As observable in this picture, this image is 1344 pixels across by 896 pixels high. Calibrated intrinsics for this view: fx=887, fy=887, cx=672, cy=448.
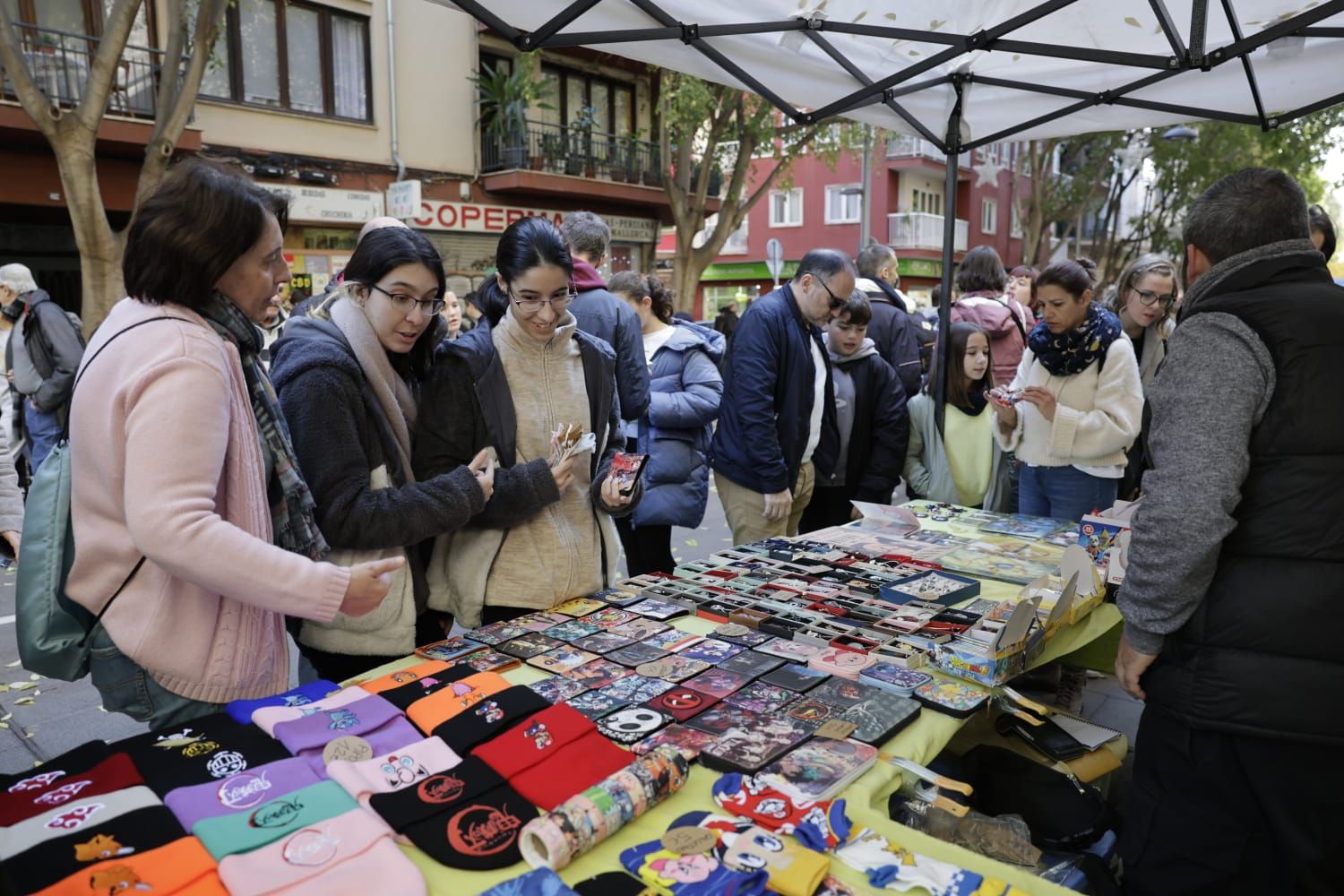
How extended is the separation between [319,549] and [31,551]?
0.50 meters

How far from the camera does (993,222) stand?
28.7m

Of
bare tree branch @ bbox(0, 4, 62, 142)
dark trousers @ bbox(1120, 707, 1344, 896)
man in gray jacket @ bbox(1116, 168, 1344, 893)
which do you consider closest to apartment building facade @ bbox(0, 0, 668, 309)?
bare tree branch @ bbox(0, 4, 62, 142)

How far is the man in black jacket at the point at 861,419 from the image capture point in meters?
4.07

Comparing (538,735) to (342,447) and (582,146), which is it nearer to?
(342,447)

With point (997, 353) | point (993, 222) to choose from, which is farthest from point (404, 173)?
point (993, 222)

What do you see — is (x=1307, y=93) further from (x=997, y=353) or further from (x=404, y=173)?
(x=404, y=173)

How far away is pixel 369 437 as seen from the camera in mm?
2057

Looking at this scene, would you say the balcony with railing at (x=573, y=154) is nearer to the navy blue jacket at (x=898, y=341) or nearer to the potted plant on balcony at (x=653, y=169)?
the potted plant on balcony at (x=653, y=169)

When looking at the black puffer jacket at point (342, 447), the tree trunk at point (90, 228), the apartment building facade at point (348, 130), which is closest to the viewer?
the black puffer jacket at point (342, 447)

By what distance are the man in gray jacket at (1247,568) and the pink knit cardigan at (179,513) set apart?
1.63 metres

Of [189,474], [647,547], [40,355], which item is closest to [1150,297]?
[647,547]

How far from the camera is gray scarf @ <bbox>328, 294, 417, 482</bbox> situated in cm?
206

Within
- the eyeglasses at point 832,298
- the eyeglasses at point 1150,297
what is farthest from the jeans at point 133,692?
the eyeglasses at point 1150,297

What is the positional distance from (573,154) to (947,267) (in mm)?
10989
